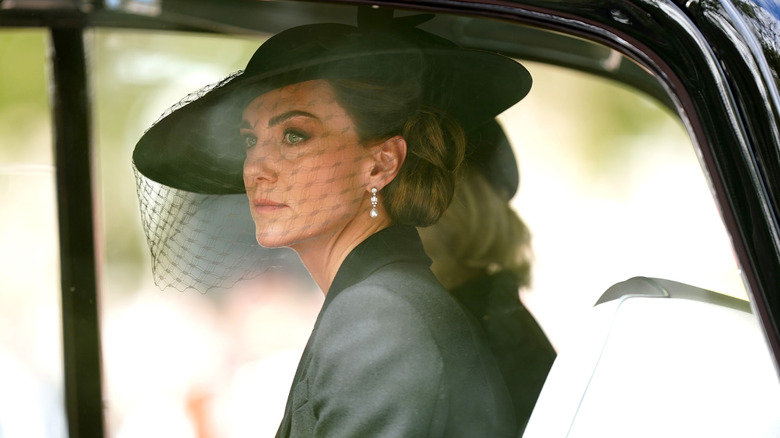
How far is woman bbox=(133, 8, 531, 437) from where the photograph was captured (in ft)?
4.20

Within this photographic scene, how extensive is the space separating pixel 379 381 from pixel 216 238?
397 mm

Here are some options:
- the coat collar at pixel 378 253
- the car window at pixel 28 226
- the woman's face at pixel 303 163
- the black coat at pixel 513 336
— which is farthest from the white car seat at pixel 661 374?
the car window at pixel 28 226

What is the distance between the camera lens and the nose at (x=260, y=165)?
131cm

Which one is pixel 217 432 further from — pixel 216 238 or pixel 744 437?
pixel 744 437

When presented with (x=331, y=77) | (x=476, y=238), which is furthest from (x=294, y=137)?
(x=476, y=238)

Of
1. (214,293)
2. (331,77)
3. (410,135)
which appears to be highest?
(331,77)

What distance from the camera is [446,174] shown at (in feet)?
4.36

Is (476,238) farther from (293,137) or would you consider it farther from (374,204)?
(293,137)

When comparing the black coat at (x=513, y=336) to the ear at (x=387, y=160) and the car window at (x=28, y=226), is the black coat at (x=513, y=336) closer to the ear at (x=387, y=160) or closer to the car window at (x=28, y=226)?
the ear at (x=387, y=160)

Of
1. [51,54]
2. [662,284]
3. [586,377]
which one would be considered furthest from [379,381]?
[51,54]

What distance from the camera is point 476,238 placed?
1.37m

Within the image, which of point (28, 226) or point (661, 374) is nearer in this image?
point (661, 374)

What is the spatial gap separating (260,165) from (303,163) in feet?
0.25

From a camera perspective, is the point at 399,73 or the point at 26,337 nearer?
the point at 399,73
